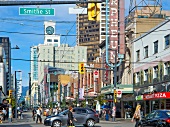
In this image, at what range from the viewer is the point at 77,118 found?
32.2m

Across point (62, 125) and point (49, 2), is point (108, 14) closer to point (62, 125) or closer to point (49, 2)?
point (62, 125)

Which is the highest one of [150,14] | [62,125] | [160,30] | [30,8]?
[150,14]

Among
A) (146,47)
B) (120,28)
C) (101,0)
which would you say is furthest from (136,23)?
(101,0)

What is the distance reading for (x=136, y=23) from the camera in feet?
170

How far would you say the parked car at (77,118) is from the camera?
102ft

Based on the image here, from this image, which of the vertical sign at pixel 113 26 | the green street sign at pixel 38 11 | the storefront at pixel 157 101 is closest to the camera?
the green street sign at pixel 38 11

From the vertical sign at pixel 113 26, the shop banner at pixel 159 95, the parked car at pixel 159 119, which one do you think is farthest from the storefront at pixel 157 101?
the parked car at pixel 159 119

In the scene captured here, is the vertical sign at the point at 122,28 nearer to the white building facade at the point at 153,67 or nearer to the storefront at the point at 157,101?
the white building facade at the point at 153,67

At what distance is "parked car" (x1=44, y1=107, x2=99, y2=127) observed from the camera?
30984 millimetres

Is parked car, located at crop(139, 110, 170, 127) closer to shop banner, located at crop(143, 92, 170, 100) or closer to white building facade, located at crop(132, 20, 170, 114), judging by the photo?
shop banner, located at crop(143, 92, 170, 100)

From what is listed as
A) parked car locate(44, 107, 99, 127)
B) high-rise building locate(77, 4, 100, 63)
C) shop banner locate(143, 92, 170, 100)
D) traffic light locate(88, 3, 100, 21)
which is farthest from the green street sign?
high-rise building locate(77, 4, 100, 63)

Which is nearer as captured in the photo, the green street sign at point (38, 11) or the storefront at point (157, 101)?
the green street sign at point (38, 11)

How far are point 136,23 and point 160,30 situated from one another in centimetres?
960

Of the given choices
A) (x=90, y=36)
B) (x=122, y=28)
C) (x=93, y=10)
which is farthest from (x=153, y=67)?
(x=90, y=36)
